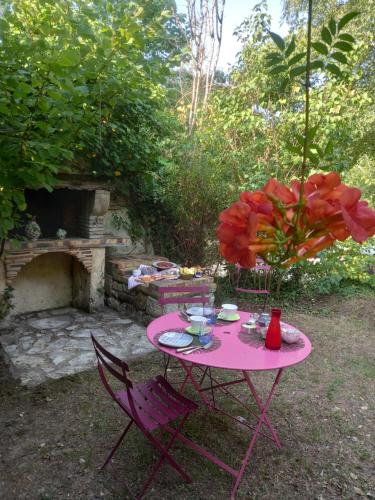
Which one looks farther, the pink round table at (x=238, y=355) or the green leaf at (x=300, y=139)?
the pink round table at (x=238, y=355)

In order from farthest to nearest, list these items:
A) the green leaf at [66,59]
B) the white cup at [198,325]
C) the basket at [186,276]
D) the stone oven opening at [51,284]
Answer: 1. the stone oven opening at [51,284]
2. the basket at [186,276]
3. the white cup at [198,325]
4. the green leaf at [66,59]

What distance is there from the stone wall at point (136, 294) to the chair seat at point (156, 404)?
2.07 m

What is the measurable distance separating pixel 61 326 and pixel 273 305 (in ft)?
10.8

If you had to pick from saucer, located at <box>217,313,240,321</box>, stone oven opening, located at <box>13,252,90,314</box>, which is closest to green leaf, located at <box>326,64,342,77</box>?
saucer, located at <box>217,313,240,321</box>

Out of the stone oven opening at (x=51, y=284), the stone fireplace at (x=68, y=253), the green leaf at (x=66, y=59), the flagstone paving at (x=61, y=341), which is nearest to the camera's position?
the green leaf at (x=66, y=59)

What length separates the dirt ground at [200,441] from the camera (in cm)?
213

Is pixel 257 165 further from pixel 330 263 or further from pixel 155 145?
pixel 330 263

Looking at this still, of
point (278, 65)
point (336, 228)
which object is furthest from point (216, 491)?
point (278, 65)

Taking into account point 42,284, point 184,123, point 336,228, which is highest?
point 184,123

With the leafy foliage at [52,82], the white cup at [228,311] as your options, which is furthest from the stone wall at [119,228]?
the white cup at [228,311]

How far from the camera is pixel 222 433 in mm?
2643

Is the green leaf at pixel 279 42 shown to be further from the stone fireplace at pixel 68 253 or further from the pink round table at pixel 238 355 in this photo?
the stone fireplace at pixel 68 253

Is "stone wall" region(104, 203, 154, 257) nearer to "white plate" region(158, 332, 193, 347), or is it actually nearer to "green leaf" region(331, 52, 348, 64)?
"white plate" region(158, 332, 193, 347)

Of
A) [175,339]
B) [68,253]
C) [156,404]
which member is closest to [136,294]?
[68,253]
